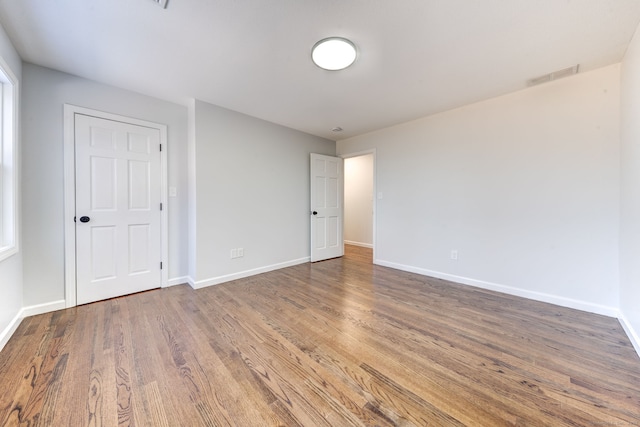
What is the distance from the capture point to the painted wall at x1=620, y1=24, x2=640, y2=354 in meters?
1.78

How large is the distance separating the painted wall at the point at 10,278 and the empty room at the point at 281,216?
0.03 m

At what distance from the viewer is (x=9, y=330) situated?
1.88 metres

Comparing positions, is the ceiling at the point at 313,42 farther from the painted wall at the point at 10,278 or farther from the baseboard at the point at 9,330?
the baseboard at the point at 9,330

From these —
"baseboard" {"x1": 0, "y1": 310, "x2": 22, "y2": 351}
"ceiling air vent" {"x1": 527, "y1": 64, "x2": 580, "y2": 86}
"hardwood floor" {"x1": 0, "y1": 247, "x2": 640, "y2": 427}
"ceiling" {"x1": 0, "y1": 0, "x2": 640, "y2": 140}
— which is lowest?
"hardwood floor" {"x1": 0, "y1": 247, "x2": 640, "y2": 427}

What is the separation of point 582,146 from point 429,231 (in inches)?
69.7

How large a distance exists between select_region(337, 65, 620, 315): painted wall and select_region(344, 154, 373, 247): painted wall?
2013 mm

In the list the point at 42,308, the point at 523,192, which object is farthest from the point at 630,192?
the point at 42,308

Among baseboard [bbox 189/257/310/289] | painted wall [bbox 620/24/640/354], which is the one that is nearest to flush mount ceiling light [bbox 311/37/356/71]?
painted wall [bbox 620/24/640/354]

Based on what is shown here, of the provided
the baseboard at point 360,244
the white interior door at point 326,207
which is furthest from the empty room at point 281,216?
the baseboard at point 360,244

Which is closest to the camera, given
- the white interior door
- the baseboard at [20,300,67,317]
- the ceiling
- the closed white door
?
the ceiling

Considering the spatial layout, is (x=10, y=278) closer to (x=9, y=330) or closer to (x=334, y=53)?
(x=9, y=330)

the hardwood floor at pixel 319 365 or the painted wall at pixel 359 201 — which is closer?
the hardwood floor at pixel 319 365

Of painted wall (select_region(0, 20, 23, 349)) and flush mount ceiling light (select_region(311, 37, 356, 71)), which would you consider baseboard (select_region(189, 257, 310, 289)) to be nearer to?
painted wall (select_region(0, 20, 23, 349))

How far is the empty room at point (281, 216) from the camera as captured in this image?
55.3 inches
